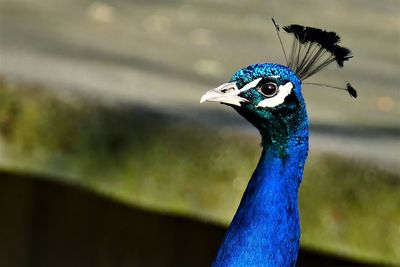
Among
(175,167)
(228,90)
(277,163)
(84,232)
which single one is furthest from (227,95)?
(84,232)

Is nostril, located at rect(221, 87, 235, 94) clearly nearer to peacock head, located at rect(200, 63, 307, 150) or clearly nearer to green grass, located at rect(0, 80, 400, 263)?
peacock head, located at rect(200, 63, 307, 150)

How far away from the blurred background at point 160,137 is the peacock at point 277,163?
486mm

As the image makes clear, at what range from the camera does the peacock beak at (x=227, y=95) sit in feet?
5.60

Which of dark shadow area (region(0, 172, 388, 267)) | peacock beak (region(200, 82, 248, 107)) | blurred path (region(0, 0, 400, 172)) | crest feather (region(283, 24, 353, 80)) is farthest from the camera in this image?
dark shadow area (region(0, 172, 388, 267))

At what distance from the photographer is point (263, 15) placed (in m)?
3.84

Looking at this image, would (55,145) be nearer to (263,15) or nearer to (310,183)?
(310,183)

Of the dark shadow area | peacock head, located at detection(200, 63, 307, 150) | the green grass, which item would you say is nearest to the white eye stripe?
peacock head, located at detection(200, 63, 307, 150)

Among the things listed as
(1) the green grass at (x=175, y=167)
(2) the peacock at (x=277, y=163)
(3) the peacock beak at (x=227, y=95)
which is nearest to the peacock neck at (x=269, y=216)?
(2) the peacock at (x=277, y=163)

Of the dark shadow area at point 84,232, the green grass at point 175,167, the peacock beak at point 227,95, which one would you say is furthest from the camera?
the dark shadow area at point 84,232

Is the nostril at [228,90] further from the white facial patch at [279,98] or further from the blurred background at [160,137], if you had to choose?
the blurred background at [160,137]

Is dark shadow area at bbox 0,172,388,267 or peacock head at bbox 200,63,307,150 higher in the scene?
peacock head at bbox 200,63,307,150

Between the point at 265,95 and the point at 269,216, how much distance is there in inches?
7.7

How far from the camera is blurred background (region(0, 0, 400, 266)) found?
2.34 m

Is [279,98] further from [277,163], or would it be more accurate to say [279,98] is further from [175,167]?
[175,167]
